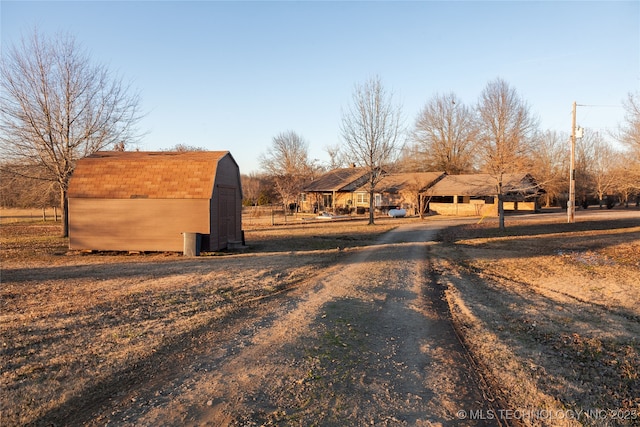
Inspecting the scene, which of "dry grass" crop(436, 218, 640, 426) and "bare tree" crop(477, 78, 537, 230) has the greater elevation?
"bare tree" crop(477, 78, 537, 230)

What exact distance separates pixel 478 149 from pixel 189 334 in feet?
77.1

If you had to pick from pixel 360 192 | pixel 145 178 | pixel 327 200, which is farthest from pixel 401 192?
pixel 145 178

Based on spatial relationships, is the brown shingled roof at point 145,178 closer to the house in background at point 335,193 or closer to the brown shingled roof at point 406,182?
the house in background at point 335,193

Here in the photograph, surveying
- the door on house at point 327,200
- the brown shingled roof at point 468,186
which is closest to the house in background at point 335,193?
the door on house at point 327,200

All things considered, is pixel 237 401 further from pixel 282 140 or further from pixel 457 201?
pixel 282 140

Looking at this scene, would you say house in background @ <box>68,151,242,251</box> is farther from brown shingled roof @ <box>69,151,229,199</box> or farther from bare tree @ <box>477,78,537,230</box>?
bare tree @ <box>477,78,537,230</box>

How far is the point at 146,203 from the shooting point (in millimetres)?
15805

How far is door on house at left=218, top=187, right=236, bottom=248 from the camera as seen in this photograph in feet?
54.4

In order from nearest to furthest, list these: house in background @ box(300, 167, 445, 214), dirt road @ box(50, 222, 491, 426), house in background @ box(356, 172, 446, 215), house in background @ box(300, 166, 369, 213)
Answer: dirt road @ box(50, 222, 491, 426) < house in background @ box(356, 172, 446, 215) < house in background @ box(300, 167, 445, 214) < house in background @ box(300, 166, 369, 213)

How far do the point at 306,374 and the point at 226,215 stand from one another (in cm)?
1343

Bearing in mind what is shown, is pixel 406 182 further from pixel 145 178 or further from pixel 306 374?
pixel 306 374

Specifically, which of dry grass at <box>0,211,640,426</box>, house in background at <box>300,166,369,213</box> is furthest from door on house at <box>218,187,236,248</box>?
house in background at <box>300,166,369,213</box>

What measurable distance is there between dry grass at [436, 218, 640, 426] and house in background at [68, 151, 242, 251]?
9126 millimetres

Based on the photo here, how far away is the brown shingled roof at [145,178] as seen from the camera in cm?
1571
